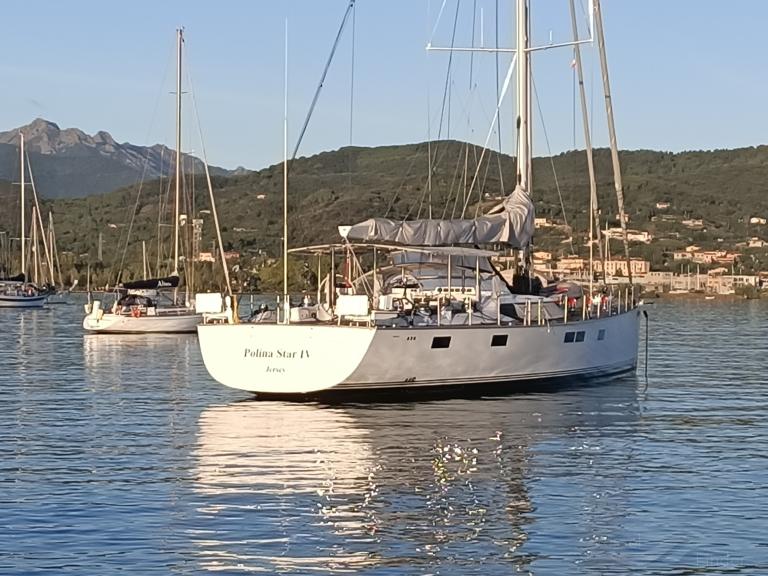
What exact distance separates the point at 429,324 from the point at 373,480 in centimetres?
941

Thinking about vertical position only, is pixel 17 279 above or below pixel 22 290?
above

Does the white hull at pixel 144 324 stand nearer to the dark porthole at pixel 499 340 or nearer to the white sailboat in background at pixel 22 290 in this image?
the dark porthole at pixel 499 340

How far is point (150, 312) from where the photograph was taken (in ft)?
212

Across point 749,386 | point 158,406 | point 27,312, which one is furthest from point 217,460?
point 27,312

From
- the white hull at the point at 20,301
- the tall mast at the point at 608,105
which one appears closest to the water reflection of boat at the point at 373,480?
the tall mast at the point at 608,105

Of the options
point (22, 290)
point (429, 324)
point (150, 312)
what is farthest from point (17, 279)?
point (429, 324)

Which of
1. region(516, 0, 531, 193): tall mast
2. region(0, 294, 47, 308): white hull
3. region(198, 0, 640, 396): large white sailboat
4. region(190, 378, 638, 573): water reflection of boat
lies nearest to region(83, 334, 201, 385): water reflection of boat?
region(198, 0, 640, 396): large white sailboat

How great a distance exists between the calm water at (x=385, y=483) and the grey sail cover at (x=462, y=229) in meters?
3.73

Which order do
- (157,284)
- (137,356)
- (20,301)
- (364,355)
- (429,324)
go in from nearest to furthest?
1. (364,355)
2. (429,324)
3. (137,356)
4. (157,284)
5. (20,301)

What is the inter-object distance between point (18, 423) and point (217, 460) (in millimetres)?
7093

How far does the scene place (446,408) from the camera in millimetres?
28625

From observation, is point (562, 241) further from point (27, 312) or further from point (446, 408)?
point (446, 408)

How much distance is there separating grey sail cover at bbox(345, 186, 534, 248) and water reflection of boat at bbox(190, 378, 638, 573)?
380 centimetres

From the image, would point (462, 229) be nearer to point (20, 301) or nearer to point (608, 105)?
point (608, 105)
